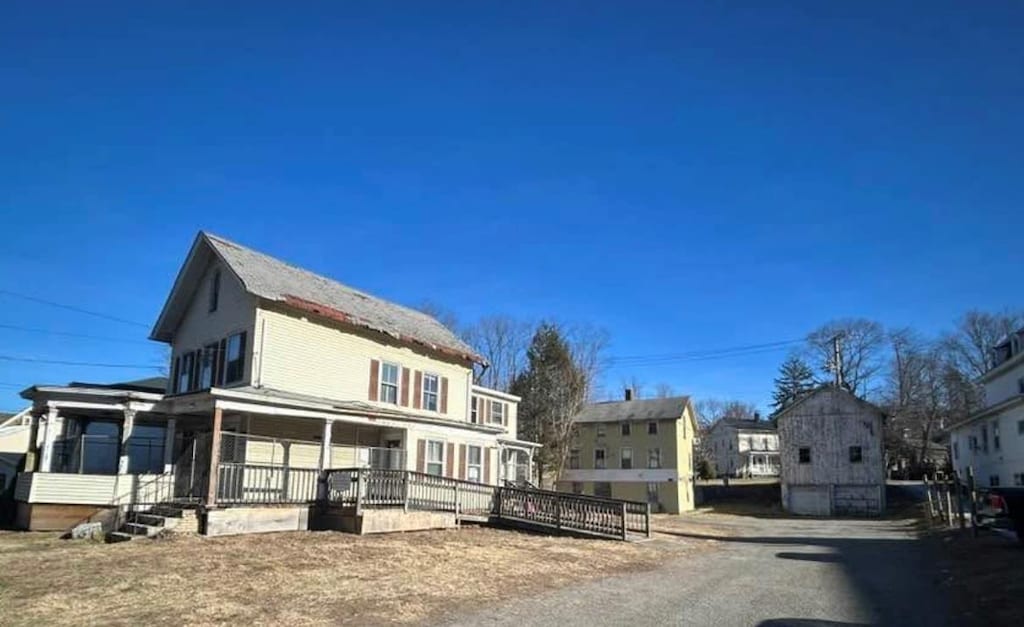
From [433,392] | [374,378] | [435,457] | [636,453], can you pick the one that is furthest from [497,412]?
[636,453]

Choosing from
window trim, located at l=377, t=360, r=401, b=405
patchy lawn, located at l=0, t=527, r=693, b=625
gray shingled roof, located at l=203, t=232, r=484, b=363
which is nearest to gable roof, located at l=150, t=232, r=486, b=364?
gray shingled roof, located at l=203, t=232, r=484, b=363

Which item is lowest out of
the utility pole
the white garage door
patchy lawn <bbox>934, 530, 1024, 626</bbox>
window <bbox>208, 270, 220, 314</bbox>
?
the white garage door

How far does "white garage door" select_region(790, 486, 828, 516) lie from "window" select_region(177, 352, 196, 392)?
41411 mm

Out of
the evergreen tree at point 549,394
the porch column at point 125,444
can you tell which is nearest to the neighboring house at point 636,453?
the evergreen tree at point 549,394

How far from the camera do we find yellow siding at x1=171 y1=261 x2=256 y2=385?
939 inches

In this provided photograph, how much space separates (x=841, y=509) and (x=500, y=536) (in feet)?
121

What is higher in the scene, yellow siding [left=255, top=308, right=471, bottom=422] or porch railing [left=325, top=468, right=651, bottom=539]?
yellow siding [left=255, top=308, right=471, bottom=422]

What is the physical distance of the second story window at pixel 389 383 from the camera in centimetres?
2812

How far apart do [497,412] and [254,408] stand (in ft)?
69.0

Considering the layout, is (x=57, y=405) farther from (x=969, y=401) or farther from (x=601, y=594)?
(x=969, y=401)

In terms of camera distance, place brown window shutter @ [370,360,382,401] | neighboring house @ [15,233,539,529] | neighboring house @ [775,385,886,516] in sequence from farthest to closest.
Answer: neighboring house @ [775,385,886,516] < brown window shutter @ [370,360,382,401] < neighboring house @ [15,233,539,529]

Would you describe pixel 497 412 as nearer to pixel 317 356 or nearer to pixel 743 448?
pixel 317 356

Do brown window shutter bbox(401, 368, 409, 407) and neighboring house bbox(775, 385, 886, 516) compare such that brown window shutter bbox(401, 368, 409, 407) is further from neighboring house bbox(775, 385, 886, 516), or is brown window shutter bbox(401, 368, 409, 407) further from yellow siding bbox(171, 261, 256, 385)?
neighboring house bbox(775, 385, 886, 516)

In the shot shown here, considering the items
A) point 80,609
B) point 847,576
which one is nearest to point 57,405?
point 80,609
